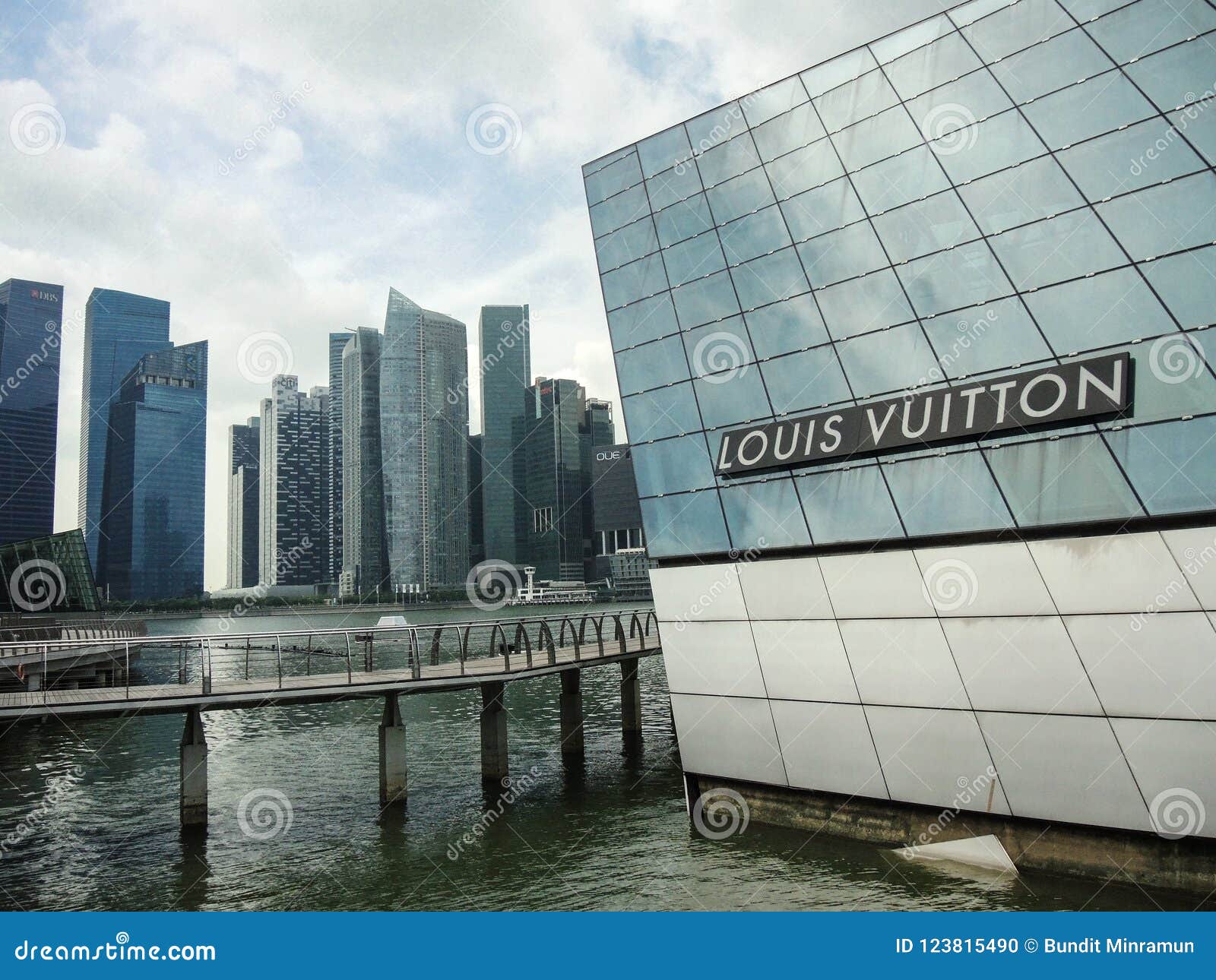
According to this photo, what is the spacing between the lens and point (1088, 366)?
549 inches

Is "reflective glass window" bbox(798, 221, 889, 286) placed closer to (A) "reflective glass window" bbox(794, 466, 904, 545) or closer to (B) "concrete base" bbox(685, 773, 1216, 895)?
(A) "reflective glass window" bbox(794, 466, 904, 545)

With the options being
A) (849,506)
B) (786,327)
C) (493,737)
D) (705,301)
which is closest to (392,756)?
(493,737)

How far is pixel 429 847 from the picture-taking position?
1752 cm

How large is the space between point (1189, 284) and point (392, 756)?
64.7 feet

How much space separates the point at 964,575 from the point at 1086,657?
2.23 m

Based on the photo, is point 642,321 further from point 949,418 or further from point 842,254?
point 949,418

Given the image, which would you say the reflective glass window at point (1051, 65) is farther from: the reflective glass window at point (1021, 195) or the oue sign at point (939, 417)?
the oue sign at point (939, 417)

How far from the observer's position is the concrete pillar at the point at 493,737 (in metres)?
23.5

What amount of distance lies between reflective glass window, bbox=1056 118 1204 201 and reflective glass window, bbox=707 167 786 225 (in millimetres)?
6263

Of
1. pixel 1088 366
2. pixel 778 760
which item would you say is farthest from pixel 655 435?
pixel 1088 366

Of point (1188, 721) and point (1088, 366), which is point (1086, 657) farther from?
point (1088, 366)

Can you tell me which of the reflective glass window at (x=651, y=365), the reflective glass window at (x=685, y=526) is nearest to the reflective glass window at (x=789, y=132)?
the reflective glass window at (x=651, y=365)

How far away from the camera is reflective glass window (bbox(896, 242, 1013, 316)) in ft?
51.0

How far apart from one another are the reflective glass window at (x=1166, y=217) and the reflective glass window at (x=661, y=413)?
8.70 metres
